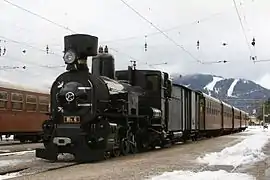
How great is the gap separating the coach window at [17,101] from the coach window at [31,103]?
63cm

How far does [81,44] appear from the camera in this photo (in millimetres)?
14836

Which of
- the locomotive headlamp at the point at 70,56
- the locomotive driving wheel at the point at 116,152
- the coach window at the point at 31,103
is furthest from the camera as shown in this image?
the coach window at the point at 31,103

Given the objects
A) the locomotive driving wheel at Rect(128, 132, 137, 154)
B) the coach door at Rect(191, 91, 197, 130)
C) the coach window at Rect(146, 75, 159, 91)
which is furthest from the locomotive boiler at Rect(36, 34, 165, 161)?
the coach door at Rect(191, 91, 197, 130)

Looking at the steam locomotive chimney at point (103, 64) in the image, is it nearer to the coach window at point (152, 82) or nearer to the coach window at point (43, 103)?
the coach window at point (152, 82)

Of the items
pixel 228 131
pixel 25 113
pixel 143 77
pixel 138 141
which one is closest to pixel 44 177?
pixel 138 141

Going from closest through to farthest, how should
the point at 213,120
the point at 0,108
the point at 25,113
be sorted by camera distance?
the point at 0,108 < the point at 25,113 < the point at 213,120

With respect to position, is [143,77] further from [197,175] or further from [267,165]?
[197,175]

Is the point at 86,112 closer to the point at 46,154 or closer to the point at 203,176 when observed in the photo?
the point at 46,154

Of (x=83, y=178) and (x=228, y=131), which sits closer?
(x=83, y=178)

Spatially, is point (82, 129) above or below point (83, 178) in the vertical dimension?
above

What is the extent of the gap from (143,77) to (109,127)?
5.87 metres

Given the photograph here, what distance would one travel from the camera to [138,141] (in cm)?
1861

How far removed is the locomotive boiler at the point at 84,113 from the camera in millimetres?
14203

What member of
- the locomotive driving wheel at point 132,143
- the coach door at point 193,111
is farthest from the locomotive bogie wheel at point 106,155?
the coach door at point 193,111
